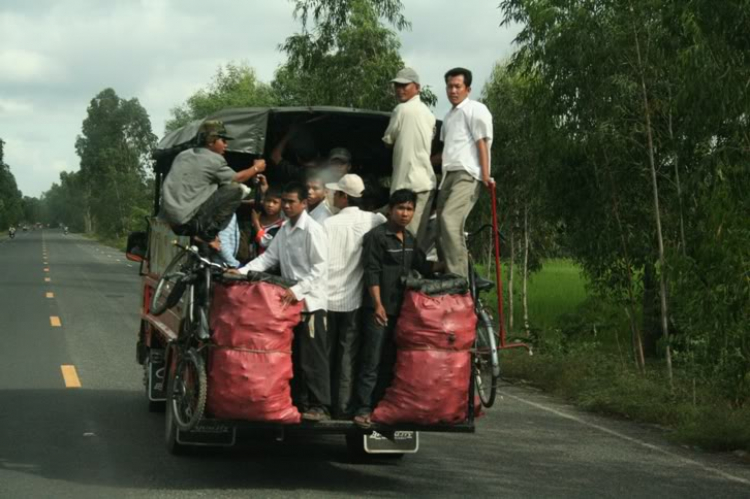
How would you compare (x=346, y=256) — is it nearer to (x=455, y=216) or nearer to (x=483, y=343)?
(x=455, y=216)

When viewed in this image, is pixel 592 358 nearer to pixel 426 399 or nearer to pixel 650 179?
pixel 650 179

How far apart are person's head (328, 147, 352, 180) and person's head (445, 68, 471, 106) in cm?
169

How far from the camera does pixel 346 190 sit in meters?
8.71

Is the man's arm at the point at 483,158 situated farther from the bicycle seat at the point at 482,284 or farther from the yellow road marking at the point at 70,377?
the yellow road marking at the point at 70,377

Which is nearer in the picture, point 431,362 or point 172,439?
point 431,362

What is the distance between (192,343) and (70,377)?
646cm

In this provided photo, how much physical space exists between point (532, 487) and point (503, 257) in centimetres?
2280

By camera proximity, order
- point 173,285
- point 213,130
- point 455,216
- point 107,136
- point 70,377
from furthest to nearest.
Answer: point 107,136 → point 70,377 → point 213,130 → point 173,285 → point 455,216

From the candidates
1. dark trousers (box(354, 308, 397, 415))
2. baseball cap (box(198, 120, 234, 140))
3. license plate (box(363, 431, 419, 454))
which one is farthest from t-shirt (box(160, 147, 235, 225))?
license plate (box(363, 431, 419, 454))

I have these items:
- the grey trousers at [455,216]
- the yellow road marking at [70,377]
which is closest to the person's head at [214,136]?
the grey trousers at [455,216]

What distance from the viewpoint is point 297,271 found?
26.8ft

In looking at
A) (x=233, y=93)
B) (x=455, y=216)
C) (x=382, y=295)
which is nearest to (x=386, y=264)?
(x=382, y=295)

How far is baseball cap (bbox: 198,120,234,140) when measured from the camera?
9.73 meters

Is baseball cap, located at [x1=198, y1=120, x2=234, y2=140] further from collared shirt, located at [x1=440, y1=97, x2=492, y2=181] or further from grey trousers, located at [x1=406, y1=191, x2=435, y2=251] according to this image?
collared shirt, located at [x1=440, y1=97, x2=492, y2=181]
